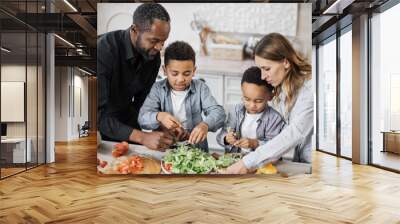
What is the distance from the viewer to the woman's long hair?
647cm

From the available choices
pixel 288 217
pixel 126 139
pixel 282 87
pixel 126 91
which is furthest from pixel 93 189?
pixel 282 87

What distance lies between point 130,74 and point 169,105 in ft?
2.67

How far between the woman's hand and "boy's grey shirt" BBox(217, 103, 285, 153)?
0.21m

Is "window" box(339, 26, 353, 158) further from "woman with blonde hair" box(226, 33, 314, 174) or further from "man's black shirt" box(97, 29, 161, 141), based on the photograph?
"man's black shirt" box(97, 29, 161, 141)

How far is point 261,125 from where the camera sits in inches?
255

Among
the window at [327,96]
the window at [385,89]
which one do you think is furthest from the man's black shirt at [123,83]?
the window at [327,96]

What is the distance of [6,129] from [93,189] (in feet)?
6.86

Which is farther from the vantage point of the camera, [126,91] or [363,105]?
[363,105]

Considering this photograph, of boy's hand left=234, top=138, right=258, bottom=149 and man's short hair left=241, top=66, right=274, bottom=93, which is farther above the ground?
man's short hair left=241, top=66, right=274, bottom=93

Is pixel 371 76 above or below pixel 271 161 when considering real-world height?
above

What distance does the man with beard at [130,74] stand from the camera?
6461mm

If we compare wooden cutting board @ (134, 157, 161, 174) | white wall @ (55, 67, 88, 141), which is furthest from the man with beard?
white wall @ (55, 67, 88, 141)

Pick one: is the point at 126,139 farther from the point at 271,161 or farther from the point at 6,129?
the point at 271,161

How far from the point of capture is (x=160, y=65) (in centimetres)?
648
